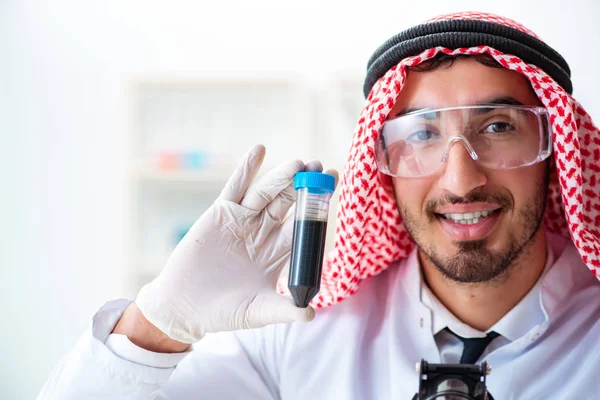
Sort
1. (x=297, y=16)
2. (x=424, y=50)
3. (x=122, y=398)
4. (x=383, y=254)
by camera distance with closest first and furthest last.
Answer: (x=122, y=398) → (x=424, y=50) → (x=383, y=254) → (x=297, y=16)

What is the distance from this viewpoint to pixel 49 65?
4.05m

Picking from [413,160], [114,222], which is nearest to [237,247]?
[413,160]

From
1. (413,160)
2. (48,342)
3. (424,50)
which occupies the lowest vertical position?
(48,342)

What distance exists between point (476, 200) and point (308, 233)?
1.54 ft

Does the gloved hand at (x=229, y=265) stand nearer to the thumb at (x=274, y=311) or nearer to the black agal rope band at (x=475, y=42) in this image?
Result: the thumb at (x=274, y=311)

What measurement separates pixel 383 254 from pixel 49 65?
3.14 metres

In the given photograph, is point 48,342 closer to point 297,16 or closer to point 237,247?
point 297,16

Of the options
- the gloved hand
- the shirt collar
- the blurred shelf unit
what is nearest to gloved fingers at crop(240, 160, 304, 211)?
A: the gloved hand

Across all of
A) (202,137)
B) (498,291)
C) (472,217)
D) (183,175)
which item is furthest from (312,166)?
(202,137)

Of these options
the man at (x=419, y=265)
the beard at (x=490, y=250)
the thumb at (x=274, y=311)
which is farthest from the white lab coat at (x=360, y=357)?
the thumb at (x=274, y=311)

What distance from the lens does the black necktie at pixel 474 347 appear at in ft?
4.99

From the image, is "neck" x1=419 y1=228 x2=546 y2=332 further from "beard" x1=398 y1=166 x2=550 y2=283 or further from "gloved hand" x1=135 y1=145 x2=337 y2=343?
"gloved hand" x1=135 y1=145 x2=337 y2=343

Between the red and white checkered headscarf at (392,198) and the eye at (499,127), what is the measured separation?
106 millimetres

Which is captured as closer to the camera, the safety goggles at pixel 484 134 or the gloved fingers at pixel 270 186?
the gloved fingers at pixel 270 186
